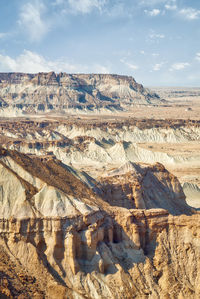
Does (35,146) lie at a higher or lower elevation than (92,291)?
higher

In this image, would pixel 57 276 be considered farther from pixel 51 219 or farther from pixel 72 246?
pixel 51 219

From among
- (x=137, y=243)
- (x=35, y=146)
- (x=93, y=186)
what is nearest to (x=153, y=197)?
(x=93, y=186)

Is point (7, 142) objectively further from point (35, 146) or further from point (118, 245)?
point (118, 245)

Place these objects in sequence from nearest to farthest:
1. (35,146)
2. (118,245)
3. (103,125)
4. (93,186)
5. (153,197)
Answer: (118,245)
(93,186)
(153,197)
(35,146)
(103,125)

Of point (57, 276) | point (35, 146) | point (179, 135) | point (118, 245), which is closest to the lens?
point (57, 276)

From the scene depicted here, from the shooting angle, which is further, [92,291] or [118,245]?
[118,245]

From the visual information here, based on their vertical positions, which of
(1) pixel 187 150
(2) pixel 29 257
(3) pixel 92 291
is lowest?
(3) pixel 92 291
